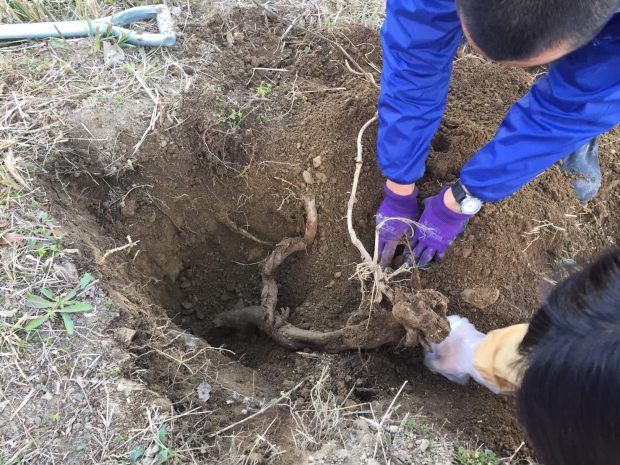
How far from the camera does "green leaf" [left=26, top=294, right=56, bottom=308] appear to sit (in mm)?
1554

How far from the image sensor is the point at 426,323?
5.20 feet

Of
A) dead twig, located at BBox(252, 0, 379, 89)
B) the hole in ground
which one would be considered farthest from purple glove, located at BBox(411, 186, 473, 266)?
dead twig, located at BBox(252, 0, 379, 89)

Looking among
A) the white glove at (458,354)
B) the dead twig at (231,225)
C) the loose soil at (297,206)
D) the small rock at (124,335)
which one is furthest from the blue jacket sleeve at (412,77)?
the small rock at (124,335)

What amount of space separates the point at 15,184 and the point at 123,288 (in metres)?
0.52

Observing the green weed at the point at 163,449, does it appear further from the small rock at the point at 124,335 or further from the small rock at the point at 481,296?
the small rock at the point at 481,296

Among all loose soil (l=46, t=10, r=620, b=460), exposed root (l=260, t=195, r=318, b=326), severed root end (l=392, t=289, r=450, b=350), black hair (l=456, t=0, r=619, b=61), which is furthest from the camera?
exposed root (l=260, t=195, r=318, b=326)

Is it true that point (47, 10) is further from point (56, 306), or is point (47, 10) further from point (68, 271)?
point (56, 306)

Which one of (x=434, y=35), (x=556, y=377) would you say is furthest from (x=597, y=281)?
(x=434, y=35)

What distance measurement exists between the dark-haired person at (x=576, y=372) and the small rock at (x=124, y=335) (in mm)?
1066

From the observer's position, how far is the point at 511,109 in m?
1.66

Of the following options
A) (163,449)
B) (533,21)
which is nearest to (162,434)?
(163,449)

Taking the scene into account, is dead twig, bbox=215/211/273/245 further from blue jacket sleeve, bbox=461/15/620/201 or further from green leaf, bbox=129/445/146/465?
green leaf, bbox=129/445/146/465

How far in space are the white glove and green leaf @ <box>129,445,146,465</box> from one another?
Result: 95 centimetres

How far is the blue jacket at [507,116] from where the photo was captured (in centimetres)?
144
